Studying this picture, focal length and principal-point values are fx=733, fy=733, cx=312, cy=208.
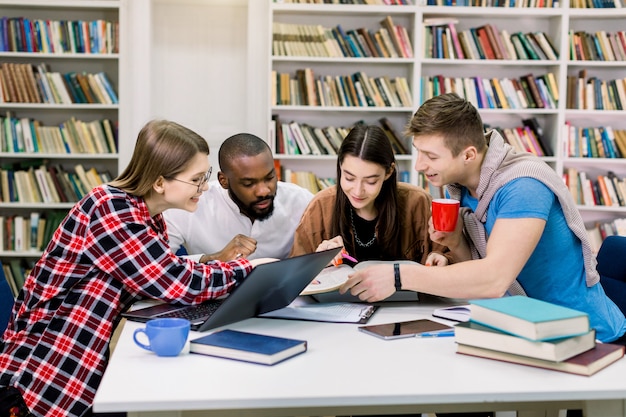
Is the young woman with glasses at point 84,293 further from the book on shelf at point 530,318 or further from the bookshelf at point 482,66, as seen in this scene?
the bookshelf at point 482,66

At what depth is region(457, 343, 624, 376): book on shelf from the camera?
1.41 meters

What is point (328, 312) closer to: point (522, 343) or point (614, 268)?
point (522, 343)

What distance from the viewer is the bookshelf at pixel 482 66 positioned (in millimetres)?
5109

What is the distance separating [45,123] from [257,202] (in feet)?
9.93

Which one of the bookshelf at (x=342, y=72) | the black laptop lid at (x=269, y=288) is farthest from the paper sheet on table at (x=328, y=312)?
the bookshelf at (x=342, y=72)

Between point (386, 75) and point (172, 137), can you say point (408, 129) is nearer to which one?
point (172, 137)

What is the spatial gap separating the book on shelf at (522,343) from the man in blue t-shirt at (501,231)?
1.02ft

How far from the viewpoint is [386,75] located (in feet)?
17.6

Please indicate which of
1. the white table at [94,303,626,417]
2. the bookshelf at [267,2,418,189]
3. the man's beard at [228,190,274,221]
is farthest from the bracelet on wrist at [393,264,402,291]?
the bookshelf at [267,2,418,189]

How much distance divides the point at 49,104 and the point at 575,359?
14.3ft

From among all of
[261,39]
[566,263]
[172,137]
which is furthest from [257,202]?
[261,39]

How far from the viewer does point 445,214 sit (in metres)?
2.03

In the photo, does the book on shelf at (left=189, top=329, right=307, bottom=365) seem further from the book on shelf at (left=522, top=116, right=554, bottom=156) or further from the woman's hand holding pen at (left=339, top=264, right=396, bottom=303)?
the book on shelf at (left=522, top=116, right=554, bottom=156)

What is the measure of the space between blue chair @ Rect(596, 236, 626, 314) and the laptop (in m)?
0.99
